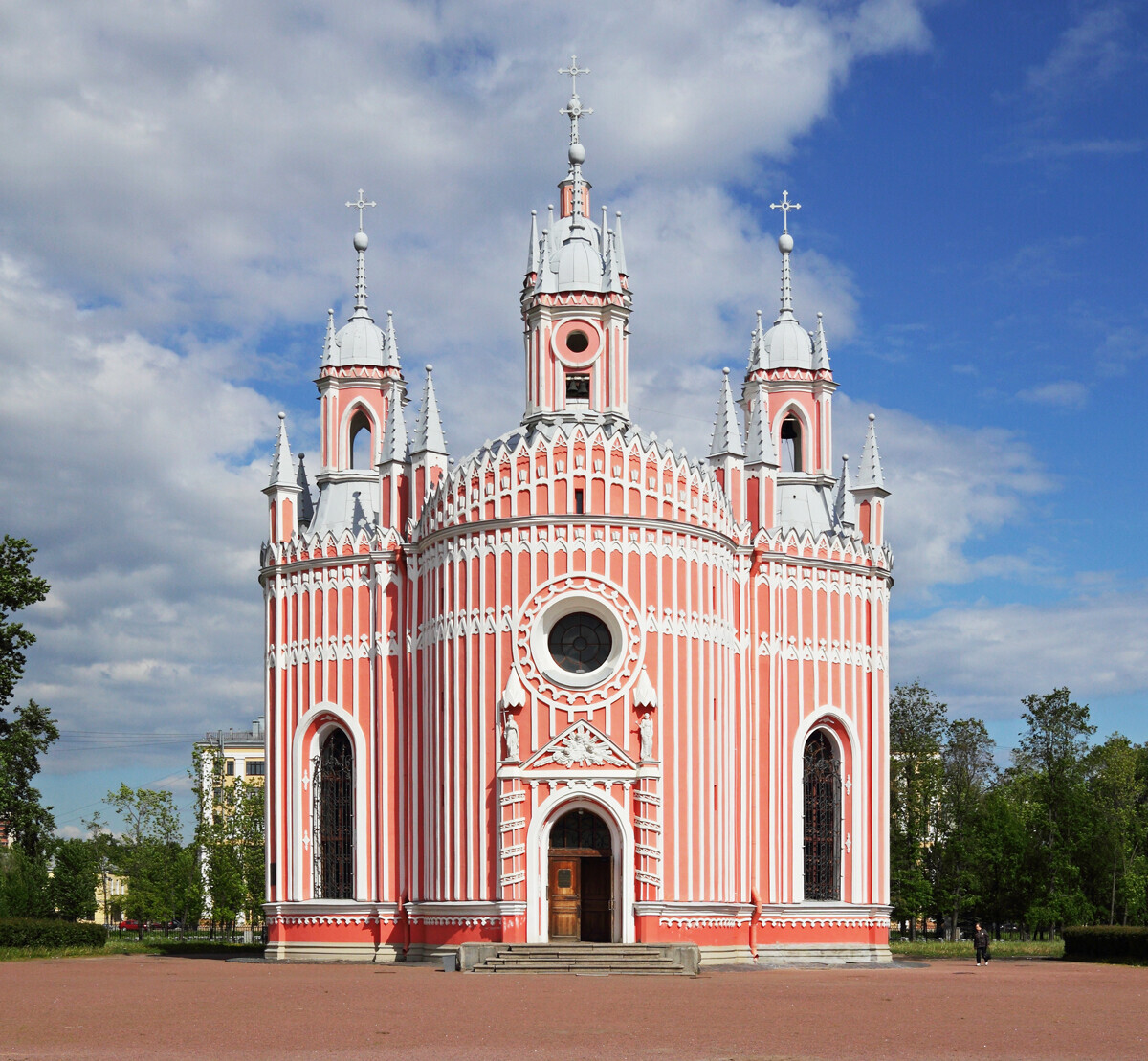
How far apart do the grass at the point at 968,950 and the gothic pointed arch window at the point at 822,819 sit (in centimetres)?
735

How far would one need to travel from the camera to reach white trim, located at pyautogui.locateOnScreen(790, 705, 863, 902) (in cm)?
5400

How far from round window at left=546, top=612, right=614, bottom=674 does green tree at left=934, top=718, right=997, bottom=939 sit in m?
35.5

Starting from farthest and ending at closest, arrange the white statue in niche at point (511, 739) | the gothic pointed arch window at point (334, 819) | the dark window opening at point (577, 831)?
1. the gothic pointed arch window at point (334, 819)
2. the dark window opening at point (577, 831)
3. the white statue in niche at point (511, 739)

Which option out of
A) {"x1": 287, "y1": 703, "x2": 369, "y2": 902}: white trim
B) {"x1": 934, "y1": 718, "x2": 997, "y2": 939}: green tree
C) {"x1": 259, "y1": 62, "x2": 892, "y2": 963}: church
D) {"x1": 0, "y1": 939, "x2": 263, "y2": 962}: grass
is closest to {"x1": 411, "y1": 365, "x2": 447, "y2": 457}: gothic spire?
{"x1": 259, "y1": 62, "x2": 892, "y2": 963}: church

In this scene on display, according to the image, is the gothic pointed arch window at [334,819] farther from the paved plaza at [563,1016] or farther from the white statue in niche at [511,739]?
the paved plaza at [563,1016]

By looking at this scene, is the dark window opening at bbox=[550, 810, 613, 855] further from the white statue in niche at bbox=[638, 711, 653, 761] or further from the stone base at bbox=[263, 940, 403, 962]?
the stone base at bbox=[263, 940, 403, 962]

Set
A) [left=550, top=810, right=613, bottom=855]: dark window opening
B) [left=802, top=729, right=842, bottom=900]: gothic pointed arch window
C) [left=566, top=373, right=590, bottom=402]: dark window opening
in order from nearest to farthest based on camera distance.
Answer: [left=550, top=810, right=613, bottom=855]: dark window opening
[left=802, top=729, right=842, bottom=900]: gothic pointed arch window
[left=566, top=373, right=590, bottom=402]: dark window opening

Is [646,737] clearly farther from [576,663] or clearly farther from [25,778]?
[25,778]

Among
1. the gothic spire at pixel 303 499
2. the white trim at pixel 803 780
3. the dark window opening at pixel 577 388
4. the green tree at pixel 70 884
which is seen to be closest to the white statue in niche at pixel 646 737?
the white trim at pixel 803 780

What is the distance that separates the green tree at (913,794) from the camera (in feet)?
249

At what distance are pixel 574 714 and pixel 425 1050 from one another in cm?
2517

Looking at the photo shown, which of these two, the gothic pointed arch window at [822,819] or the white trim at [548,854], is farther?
the gothic pointed arch window at [822,819]

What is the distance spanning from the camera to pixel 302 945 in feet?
174

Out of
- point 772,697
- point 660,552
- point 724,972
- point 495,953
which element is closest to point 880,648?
point 772,697
